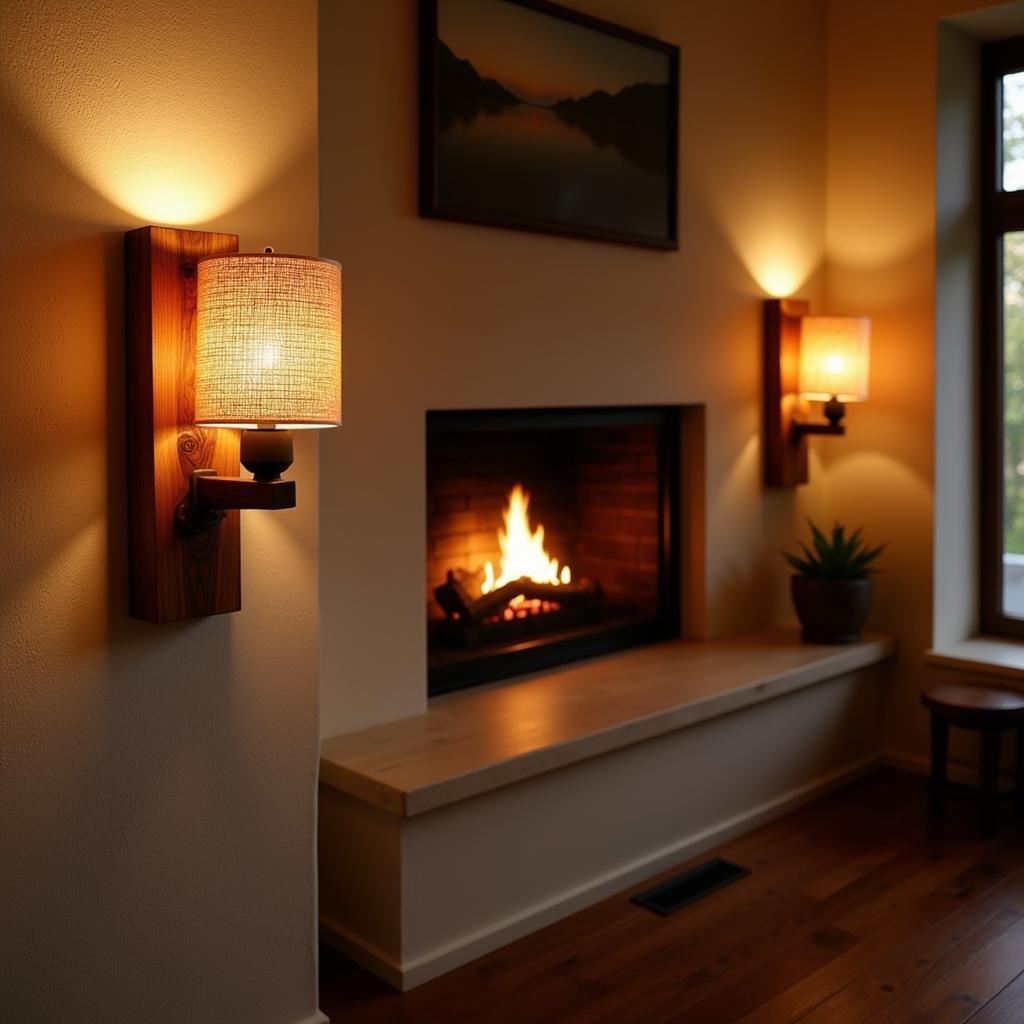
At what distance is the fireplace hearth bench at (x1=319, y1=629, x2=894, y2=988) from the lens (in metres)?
2.49

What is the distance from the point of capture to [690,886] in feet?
9.70

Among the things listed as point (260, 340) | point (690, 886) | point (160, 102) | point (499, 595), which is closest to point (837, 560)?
point (499, 595)

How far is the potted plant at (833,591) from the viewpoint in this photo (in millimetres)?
3652

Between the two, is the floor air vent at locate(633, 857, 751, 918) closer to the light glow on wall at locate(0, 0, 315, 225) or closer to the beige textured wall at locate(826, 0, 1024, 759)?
the beige textured wall at locate(826, 0, 1024, 759)

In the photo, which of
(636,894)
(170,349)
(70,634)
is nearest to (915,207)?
(636,894)

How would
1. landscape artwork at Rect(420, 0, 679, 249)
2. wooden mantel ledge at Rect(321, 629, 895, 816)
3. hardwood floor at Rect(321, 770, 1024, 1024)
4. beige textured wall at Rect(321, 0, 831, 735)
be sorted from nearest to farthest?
hardwood floor at Rect(321, 770, 1024, 1024) < wooden mantel ledge at Rect(321, 629, 895, 816) < beige textured wall at Rect(321, 0, 831, 735) < landscape artwork at Rect(420, 0, 679, 249)

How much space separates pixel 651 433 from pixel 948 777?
4.77 feet

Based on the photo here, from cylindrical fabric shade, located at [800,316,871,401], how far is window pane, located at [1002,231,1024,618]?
546mm

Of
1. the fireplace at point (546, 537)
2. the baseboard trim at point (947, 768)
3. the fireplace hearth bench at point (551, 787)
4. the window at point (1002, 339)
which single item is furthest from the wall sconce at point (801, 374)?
the baseboard trim at point (947, 768)

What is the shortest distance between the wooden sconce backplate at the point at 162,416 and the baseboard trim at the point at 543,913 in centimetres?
101

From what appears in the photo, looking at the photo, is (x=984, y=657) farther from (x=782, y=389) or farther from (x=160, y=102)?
(x=160, y=102)

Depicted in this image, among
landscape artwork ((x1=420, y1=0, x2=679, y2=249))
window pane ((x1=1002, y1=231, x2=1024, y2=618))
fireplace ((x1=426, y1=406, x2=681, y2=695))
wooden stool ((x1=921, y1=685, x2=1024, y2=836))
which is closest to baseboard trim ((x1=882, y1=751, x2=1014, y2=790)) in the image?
wooden stool ((x1=921, y1=685, x2=1024, y2=836))

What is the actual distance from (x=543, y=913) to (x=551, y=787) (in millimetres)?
289

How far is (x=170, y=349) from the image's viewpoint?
186 cm
